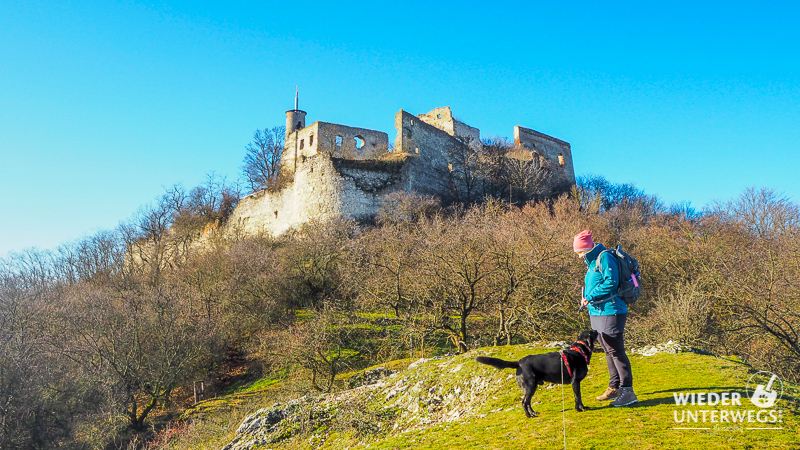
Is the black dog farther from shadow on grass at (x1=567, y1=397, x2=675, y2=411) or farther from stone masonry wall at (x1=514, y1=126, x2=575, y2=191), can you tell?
stone masonry wall at (x1=514, y1=126, x2=575, y2=191)

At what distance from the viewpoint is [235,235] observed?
3656cm

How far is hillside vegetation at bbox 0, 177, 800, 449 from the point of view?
12.7 meters

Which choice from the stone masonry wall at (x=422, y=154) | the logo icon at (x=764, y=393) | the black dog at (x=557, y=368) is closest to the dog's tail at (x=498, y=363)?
the black dog at (x=557, y=368)

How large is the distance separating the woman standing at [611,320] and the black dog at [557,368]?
18 cm

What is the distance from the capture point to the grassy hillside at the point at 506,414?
15.1 ft

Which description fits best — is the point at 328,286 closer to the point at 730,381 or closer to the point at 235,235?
the point at 235,235

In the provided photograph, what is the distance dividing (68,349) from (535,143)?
41963mm

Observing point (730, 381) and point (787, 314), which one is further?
point (787, 314)

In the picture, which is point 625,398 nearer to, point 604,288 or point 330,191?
point 604,288

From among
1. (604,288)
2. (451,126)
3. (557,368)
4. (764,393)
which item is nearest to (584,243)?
(604,288)

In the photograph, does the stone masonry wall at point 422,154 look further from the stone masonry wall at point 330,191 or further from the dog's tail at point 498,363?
the dog's tail at point 498,363

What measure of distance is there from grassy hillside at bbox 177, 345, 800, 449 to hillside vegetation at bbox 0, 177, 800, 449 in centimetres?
7

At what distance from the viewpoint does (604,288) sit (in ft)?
17.9

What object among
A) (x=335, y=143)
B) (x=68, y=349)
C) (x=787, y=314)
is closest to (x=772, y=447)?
(x=787, y=314)
